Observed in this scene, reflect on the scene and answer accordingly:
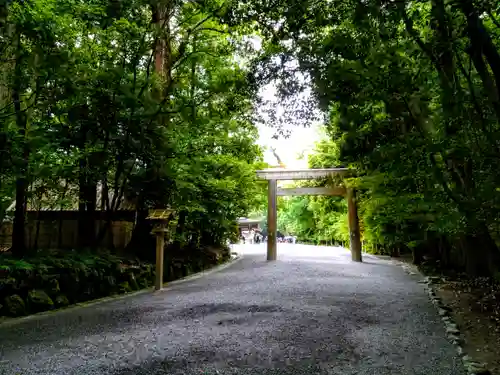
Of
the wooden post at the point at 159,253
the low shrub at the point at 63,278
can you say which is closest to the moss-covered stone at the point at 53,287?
the low shrub at the point at 63,278

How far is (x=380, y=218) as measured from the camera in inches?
440

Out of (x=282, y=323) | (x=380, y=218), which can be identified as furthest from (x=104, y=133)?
(x=380, y=218)

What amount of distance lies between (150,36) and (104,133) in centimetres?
221

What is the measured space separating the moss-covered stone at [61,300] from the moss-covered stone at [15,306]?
565 millimetres

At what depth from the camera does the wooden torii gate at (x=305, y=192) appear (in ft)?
42.8

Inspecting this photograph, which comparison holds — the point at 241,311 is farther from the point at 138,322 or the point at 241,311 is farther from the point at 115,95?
the point at 115,95

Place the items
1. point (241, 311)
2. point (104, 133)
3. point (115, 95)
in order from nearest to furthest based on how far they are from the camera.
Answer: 1. point (241, 311)
2. point (115, 95)
3. point (104, 133)

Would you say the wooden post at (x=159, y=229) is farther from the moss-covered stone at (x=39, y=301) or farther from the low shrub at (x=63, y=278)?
the moss-covered stone at (x=39, y=301)

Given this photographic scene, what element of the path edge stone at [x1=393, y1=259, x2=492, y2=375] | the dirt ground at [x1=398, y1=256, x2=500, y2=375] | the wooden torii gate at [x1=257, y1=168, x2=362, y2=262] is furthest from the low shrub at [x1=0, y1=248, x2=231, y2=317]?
the wooden torii gate at [x1=257, y1=168, x2=362, y2=262]

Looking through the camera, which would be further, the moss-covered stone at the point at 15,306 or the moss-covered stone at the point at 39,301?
the moss-covered stone at the point at 39,301

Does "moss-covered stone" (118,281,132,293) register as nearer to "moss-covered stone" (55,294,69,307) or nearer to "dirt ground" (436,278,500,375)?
"moss-covered stone" (55,294,69,307)

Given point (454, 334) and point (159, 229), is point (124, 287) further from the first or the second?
point (454, 334)

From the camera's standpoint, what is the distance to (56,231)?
27.9 ft

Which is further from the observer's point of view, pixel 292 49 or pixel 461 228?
pixel 292 49
